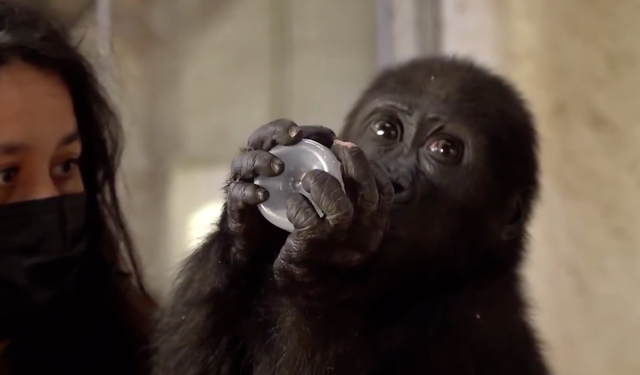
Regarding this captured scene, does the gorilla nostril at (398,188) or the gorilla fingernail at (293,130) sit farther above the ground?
the gorilla fingernail at (293,130)

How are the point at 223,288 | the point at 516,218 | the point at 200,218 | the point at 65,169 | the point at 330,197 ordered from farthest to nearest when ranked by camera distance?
the point at 200,218
the point at 516,218
the point at 65,169
the point at 223,288
the point at 330,197

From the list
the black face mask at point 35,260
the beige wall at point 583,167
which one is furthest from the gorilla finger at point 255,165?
the beige wall at point 583,167

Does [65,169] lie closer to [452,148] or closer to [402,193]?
[402,193]

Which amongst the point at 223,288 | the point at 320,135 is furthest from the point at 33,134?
the point at 320,135

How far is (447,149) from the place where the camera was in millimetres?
1226

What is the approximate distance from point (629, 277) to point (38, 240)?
1.50 m

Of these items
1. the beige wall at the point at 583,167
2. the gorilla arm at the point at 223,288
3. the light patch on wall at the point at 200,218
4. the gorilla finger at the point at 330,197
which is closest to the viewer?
the gorilla finger at the point at 330,197

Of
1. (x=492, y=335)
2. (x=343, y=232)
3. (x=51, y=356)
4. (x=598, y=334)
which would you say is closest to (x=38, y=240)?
(x=51, y=356)

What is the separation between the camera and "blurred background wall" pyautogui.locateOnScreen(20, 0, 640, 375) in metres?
1.83

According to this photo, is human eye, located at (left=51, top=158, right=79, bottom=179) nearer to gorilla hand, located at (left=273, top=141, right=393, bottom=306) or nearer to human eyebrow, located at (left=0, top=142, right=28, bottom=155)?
human eyebrow, located at (left=0, top=142, right=28, bottom=155)

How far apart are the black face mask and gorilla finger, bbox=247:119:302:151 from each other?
1.58ft

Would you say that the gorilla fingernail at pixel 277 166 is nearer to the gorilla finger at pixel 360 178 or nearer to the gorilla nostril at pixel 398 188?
the gorilla finger at pixel 360 178

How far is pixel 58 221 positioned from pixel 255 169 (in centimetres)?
51

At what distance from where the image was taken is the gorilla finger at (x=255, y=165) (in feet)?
2.64
